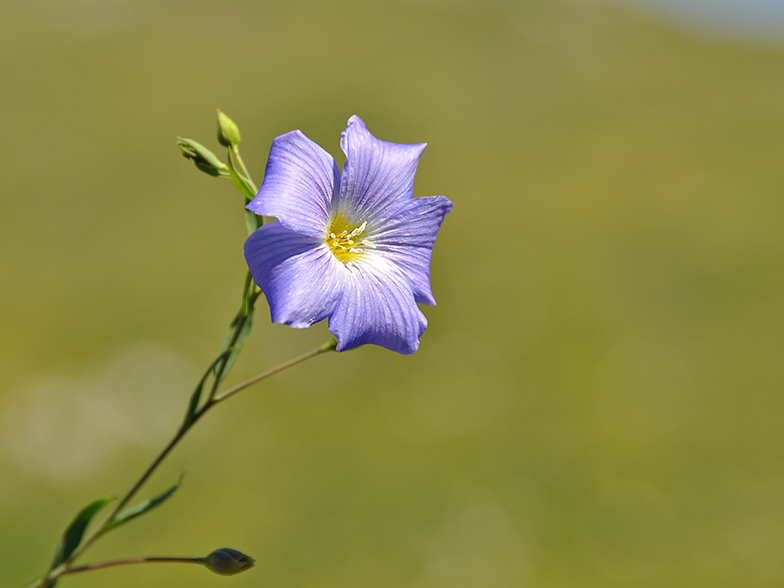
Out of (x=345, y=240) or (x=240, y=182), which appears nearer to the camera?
(x=240, y=182)

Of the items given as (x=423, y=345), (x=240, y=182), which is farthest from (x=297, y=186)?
(x=423, y=345)

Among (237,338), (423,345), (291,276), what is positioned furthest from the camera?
(423,345)

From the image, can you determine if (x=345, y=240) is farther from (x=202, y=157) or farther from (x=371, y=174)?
(x=202, y=157)

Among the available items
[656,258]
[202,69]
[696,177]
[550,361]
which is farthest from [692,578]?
[202,69]

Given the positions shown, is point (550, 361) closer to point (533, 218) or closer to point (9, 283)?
point (533, 218)

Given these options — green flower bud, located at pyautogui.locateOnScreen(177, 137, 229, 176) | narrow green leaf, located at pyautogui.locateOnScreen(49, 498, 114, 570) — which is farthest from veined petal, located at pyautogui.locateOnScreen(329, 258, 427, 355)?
narrow green leaf, located at pyautogui.locateOnScreen(49, 498, 114, 570)

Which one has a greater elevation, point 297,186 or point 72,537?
point 297,186

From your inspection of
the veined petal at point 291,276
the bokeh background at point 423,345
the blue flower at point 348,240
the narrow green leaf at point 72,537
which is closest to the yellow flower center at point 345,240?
the blue flower at point 348,240

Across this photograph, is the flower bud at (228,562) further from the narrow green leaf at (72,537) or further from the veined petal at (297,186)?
the veined petal at (297,186)
